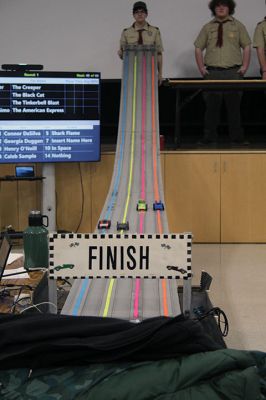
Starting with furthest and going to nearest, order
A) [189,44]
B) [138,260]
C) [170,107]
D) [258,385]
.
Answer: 1. [170,107]
2. [189,44]
3. [138,260]
4. [258,385]

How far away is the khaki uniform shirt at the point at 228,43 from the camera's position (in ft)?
21.1

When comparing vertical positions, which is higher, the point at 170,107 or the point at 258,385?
the point at 170,107

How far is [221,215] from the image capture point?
5.93 metres

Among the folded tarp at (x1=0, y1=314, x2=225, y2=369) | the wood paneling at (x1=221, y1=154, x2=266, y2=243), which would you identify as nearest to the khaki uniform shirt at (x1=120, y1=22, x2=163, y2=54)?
the wood paneling at (x1=221, y1=154, x2=266, y2=243)

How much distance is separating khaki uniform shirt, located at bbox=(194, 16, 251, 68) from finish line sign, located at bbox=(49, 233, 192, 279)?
4.87 m

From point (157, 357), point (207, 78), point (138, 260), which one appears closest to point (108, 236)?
point (138, 260)

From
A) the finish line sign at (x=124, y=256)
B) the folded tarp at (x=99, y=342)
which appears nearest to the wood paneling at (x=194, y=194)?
the finish line sign at (x=124, y=256)

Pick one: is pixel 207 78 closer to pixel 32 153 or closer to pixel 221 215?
pixel 221 215

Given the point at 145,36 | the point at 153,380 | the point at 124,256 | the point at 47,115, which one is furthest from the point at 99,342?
the point at 145,36

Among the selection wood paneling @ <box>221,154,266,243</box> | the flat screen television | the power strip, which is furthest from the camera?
wood paneling @ <box>221,154,266,243</box>

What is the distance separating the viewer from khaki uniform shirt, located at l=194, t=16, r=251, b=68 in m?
6.44

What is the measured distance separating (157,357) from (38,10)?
267 inches

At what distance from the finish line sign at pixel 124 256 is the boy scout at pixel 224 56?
4.56 meters

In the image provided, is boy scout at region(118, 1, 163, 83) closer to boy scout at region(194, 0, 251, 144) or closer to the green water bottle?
boy scout at region(194, 0, 251, 144)
